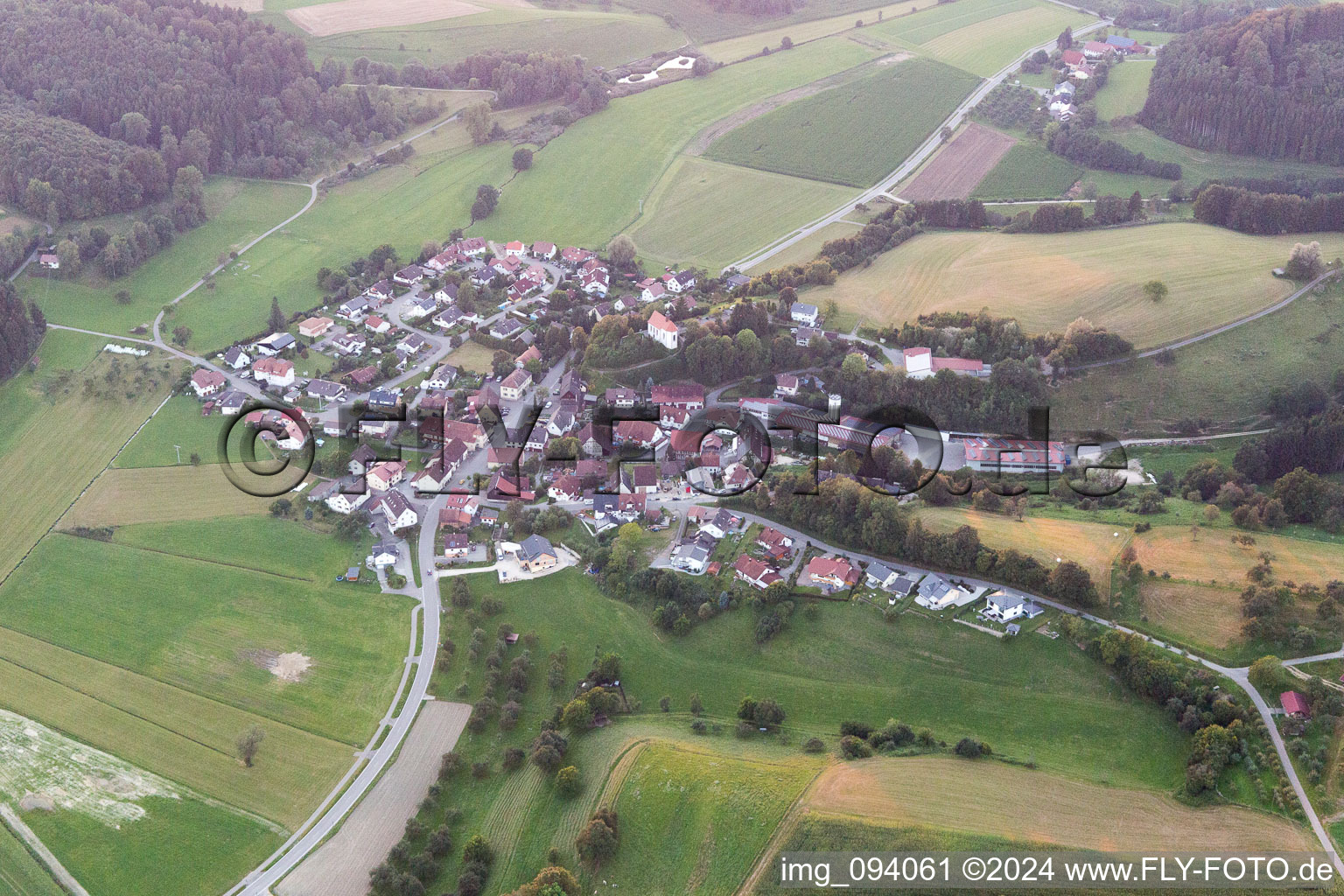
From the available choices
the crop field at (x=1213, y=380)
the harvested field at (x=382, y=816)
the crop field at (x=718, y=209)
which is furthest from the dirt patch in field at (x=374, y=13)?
the harvested field at (x=382, y=816)

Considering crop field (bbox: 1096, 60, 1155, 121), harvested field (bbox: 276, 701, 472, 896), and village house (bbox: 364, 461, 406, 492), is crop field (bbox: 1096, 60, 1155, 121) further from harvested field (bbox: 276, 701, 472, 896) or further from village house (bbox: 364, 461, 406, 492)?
harvested field (bbox: 276, 701, 472, 896)

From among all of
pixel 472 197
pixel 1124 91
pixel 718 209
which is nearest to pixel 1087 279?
pixel 718 209

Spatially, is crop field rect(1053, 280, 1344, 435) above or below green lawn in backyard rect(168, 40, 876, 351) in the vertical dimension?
below

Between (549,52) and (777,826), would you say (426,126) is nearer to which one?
(549,52)

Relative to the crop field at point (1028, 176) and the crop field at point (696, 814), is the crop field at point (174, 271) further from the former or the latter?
the crop field at point (1028, 176)

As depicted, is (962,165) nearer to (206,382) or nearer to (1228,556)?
(1228,556)

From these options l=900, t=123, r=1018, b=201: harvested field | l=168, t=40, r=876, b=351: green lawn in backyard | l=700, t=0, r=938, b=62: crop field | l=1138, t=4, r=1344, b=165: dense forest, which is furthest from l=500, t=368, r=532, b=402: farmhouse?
l=1138, t=4, r=1344, b=165: dense forest
